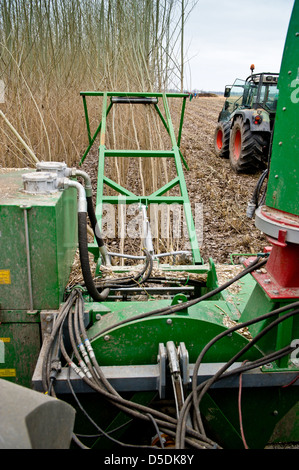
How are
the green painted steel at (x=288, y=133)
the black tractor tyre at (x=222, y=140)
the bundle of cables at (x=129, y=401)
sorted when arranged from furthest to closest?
the black tractor tyre at (x=222, y=140) → the green painted steel at (x=288, y=133) → the bundle of cables at (x=129, y=401)

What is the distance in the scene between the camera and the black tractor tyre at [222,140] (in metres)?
10.3

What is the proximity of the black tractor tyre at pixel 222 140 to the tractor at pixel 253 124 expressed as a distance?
3 cm

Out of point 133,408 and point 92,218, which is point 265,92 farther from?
point 133,408

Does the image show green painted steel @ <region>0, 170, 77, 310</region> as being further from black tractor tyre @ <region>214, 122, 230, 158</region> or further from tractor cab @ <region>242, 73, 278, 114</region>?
black tractor tyre @ <region>214, 122, 230, 158</region>

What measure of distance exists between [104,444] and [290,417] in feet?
2.87

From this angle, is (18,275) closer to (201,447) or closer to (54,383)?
(54,383)

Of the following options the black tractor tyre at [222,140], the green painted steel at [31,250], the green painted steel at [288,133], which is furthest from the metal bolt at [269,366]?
the black tractor tyre at [222,140]

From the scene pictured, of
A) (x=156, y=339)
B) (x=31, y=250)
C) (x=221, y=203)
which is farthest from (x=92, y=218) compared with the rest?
(x=221, y=203)

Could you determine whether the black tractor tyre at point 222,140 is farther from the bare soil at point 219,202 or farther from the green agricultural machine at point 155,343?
the green agricultural machine at point 155,343

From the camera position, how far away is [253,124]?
796 centimetres

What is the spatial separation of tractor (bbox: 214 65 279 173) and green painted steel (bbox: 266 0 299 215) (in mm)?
6079

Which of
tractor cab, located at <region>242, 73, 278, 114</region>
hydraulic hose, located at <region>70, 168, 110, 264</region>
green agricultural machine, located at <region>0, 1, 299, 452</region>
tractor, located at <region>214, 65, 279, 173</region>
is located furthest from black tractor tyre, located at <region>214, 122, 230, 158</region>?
green agricultural machine, located at <region>0, 1, 299, 452</region>
